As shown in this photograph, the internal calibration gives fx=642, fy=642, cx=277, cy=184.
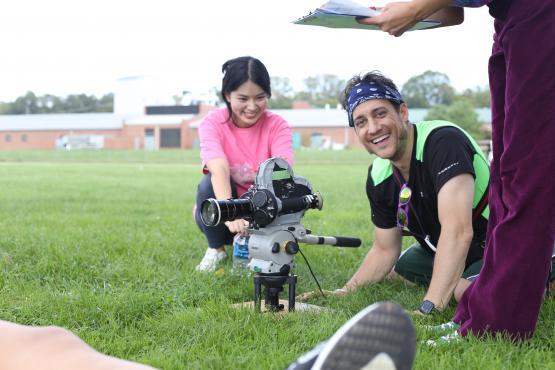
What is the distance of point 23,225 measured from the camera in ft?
18.6

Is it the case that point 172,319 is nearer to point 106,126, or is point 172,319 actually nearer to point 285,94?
point 106,126

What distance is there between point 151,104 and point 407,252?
232 feet

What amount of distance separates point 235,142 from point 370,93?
4.96 ft

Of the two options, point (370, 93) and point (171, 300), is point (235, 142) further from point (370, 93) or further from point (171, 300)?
point (370, 93)

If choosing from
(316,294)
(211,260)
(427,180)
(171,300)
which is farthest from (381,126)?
(211,260)

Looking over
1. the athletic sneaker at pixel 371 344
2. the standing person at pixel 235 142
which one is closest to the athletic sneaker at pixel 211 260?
the standing person at pixel 235 142

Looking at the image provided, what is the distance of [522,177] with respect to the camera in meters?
2.26

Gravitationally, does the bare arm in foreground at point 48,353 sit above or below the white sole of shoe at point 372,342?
below

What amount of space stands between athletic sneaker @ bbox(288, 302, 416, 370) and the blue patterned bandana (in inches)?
70.8

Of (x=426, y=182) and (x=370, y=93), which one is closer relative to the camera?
(x=370, y=93)

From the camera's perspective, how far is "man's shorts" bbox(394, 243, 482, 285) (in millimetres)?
3695

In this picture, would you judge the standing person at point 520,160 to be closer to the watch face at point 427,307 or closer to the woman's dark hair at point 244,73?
the watch face at point 427,307

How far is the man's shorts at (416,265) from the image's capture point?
370 cm

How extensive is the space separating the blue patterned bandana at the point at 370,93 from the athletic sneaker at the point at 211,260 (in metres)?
1.50
